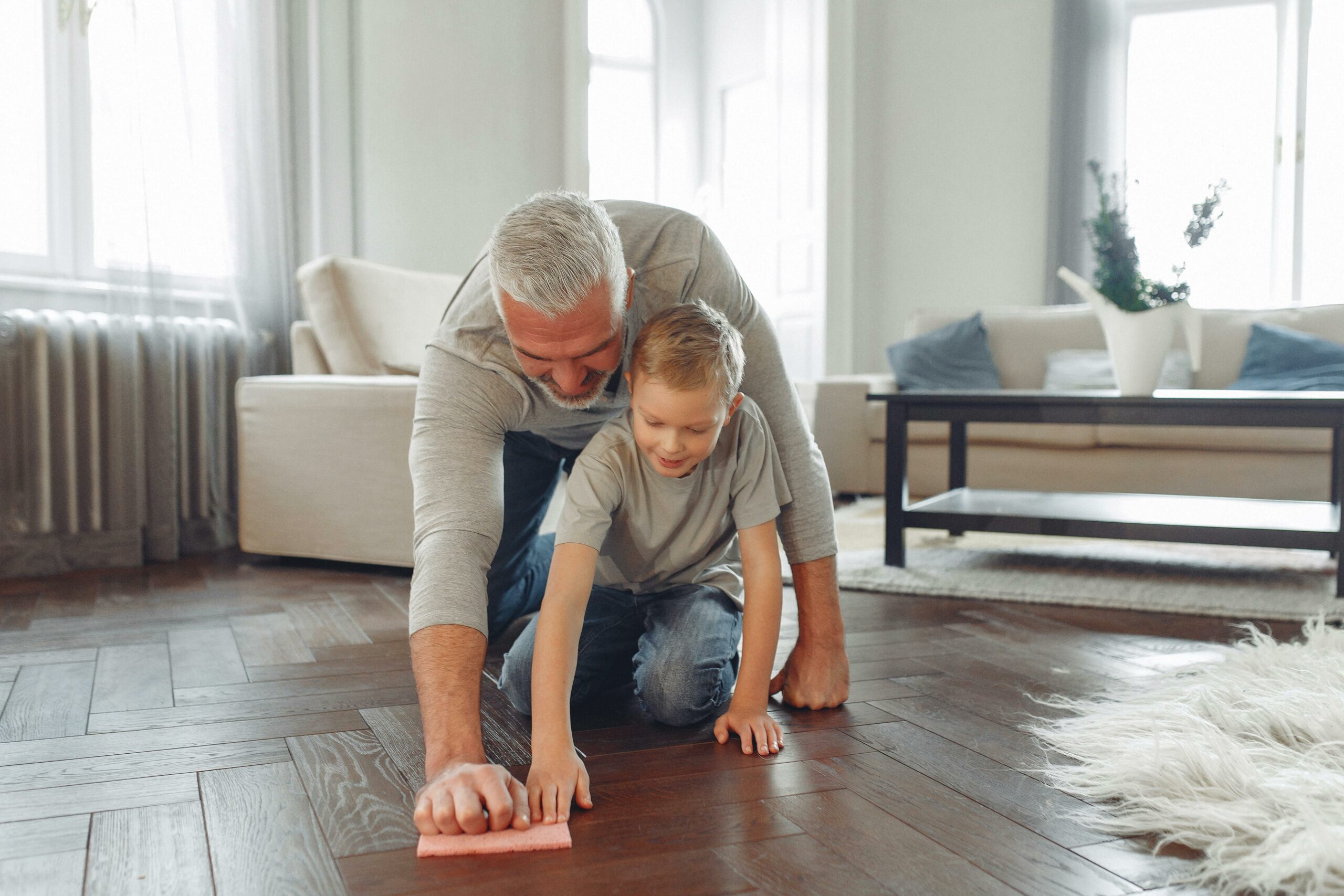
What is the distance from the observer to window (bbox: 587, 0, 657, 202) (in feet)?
18.9

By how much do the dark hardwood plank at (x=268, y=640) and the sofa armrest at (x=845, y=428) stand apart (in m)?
2.29

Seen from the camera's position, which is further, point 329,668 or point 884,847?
point 329,668

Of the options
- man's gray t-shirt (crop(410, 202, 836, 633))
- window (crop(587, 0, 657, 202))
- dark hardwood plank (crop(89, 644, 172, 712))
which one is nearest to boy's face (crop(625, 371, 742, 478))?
man's gray t-shirt (crop(410, 202, 836, 633))

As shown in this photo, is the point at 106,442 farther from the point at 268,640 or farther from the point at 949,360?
the point at 949,360

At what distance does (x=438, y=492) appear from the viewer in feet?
3.86

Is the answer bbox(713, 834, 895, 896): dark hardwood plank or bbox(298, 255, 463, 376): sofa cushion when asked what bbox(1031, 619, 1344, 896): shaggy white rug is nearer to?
bbox(713, 834, 895, 896): dark hardwood plank

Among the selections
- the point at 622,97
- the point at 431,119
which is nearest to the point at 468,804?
the point at 431,119

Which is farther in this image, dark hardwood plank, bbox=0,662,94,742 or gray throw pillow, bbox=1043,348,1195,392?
gray throw pillow, bbox=1043,348,1195,392

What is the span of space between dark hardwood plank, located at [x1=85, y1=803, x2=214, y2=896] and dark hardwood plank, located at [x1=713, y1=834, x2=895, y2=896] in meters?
0.46

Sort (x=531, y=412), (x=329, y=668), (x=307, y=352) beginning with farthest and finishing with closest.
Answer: (x=307, y=352)
(x=329, y=668)
(x=531, y=412)

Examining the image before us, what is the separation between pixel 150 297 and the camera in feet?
A: 9.18

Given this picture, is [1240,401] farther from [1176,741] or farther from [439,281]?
[439,281]

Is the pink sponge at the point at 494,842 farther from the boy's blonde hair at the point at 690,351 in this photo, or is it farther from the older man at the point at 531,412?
the boy's blonde hair at the point at 690,351

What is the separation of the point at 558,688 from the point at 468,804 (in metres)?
0.18
